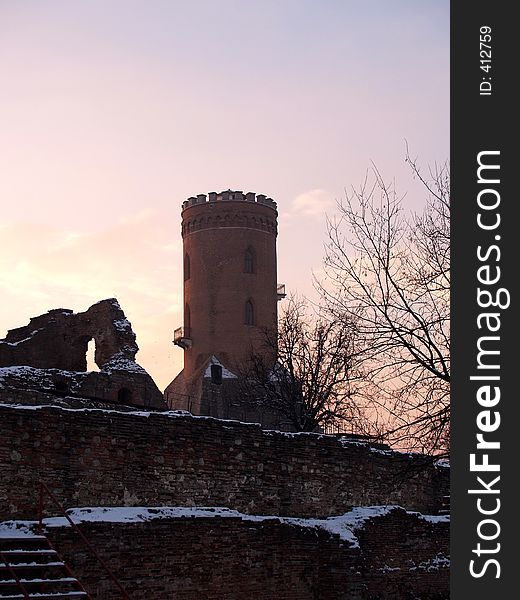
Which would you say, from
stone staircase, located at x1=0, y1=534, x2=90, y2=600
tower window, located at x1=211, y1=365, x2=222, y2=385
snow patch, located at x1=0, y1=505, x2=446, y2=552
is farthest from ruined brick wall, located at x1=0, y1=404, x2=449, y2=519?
tower window, located at x1=211, y1=365, x2=222, y2=385

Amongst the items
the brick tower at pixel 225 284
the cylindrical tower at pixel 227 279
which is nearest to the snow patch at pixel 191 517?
the brick tower at pixel 225 284

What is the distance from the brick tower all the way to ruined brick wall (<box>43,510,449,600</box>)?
97.2ft

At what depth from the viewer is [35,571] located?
1195 centimetres

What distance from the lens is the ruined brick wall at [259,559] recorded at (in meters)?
13.4

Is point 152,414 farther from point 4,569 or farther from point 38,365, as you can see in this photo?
point 38,365

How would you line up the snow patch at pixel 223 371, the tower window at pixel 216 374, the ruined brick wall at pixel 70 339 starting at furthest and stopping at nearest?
the snow patch at pixel 223 371 → the tower window at pixel 216 374 → the ruined brick wall at pixel 70 339

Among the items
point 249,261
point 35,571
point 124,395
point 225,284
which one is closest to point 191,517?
point 35,571

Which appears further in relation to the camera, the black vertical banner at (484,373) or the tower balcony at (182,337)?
the tower balcony at (182,337)

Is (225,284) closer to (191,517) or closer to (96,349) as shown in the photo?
(96,349)

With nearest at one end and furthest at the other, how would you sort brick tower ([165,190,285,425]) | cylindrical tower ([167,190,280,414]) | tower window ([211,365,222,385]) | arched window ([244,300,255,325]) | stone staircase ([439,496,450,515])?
stone staircase ([439,496,450,515])
tower window ([211,365,222,385])
brick tower ([165,190,285,425])
cylindrical tower ([167,190,280,414])
arched window ([244,300,255,325])

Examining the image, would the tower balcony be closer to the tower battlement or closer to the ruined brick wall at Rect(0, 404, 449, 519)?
the tower battlement

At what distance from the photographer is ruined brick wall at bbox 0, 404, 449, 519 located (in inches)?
529

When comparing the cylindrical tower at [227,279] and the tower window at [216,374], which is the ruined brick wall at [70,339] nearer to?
the tower window at [216,374]

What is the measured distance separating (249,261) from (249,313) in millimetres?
2675
